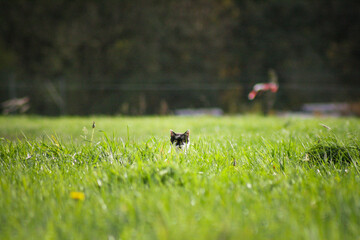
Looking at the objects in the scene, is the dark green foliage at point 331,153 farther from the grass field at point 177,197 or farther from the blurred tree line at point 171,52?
the blurred tree line at point 171,52

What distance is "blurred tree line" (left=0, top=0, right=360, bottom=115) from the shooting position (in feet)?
42.4

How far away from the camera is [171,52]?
16.0m

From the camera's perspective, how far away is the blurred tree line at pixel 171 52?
12922mm

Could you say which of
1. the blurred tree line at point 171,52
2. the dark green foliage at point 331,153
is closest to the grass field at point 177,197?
the dark green foliage at point 331,153

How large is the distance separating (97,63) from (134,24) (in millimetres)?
2824

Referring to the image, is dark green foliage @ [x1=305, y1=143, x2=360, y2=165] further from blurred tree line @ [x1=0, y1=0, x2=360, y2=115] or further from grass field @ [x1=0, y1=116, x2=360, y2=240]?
blurred tree line @ [x1=0, y1=0, x2=360, y2=115]

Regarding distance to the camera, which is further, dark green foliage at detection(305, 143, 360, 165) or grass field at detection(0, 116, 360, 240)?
dark green foliage at detection(305, 143, 360, 165)

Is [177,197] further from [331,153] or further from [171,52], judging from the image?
[171,52]

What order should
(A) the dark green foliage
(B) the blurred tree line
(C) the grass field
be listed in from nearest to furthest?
1. (C) the grass field
2. (A) the dark green foliage
3. (B) the blurred tree line

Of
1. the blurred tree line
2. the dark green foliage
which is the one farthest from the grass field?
the blurred tree line

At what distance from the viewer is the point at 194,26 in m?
16.4

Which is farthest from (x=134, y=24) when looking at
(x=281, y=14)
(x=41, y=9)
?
(x=281, y=14)

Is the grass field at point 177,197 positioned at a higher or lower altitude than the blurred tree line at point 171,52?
lower

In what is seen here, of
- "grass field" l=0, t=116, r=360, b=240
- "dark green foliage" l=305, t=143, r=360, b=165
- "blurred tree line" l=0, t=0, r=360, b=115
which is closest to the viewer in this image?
"grass field" l=0, t=116, r=360, b=240
